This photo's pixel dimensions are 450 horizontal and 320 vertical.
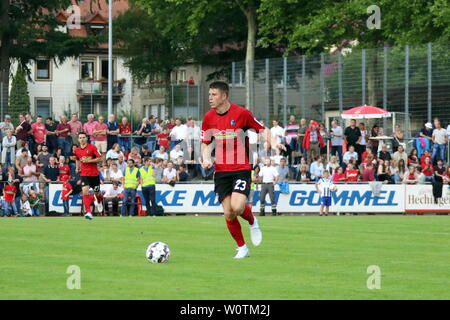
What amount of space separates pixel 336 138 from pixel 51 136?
1029cm

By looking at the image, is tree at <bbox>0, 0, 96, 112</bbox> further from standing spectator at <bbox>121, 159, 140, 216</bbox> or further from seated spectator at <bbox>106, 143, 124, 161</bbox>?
standing spectator at <bbox>121, 159, 140, 216</bbox>

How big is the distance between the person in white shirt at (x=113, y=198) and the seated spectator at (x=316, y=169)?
6704 mm

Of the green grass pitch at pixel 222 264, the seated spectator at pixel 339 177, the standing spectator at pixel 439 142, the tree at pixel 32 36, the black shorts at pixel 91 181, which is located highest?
the tree at pixel 32 36

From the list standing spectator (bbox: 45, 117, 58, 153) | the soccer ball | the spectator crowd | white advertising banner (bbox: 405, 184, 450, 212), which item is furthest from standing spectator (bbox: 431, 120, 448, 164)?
the soccer ball

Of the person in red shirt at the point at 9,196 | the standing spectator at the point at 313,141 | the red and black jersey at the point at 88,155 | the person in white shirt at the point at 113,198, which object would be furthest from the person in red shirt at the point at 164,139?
the red and black jersey at the point at 88,155

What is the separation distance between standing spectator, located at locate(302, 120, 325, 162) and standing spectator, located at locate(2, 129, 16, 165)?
1030cm

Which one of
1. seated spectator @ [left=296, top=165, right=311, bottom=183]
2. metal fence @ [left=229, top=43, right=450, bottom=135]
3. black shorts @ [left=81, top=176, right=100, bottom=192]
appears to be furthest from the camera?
metal fence @ [left=229, top=43, right=450, bottom=135]

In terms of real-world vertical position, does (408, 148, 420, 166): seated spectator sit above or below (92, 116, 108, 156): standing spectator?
below

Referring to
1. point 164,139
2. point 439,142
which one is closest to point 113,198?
point 164,139

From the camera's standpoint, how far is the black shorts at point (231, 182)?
46.2 feet

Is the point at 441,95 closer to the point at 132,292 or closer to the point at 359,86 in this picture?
the point at 359,86

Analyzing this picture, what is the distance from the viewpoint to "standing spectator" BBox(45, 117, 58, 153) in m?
35.2

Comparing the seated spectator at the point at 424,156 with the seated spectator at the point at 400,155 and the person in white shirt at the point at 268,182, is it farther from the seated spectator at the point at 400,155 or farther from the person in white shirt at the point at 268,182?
the person in white shirt at the point at 268,182
